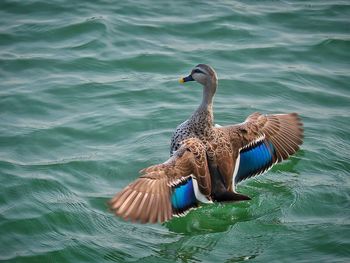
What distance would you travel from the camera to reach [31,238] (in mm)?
7684

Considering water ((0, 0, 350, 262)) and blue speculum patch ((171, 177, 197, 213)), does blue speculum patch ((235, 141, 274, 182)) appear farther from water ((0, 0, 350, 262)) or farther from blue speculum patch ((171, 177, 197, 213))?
blue speculum patch ((171, 177, 197, 213))

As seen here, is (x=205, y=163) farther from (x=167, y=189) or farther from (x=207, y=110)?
(x=207, y=110)

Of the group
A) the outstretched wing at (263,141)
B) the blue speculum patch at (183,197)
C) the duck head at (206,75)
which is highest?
the duck head at (206,75)

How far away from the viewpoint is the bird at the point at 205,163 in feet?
23.5

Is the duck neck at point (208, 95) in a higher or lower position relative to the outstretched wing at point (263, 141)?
higher

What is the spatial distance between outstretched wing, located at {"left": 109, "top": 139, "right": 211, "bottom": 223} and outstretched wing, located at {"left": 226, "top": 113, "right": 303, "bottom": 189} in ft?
2.32

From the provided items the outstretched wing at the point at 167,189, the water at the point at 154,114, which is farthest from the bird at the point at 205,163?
the water at the point at 154,114

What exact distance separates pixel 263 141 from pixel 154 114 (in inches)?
83.2

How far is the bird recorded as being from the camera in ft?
23.5

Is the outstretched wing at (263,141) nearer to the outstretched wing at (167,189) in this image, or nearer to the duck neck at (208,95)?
the duck neck at (208,95)

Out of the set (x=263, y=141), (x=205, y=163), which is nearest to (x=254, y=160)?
(x=263, y=141)

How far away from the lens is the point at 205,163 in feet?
26.5

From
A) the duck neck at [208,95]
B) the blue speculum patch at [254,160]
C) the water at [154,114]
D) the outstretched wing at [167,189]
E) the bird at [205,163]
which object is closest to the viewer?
the outstretched wing at [167,189]

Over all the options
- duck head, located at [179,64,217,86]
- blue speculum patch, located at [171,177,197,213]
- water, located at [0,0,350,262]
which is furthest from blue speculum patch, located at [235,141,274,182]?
blue speculum patch, located at [171,177,197,213]
